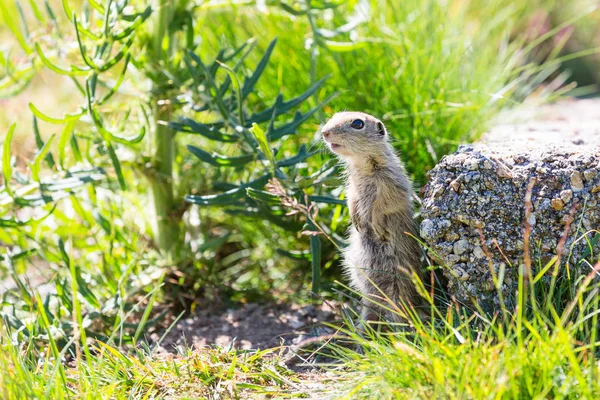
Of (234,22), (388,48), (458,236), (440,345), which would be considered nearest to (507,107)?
(388,48)

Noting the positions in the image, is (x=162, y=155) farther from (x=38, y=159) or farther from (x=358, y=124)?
(x=358, y=124)

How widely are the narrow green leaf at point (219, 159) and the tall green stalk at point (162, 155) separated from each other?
39 centimetres

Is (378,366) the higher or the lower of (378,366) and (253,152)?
the lower

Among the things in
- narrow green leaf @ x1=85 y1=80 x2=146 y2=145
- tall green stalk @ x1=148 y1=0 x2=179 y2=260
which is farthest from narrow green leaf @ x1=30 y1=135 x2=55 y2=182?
tall green stalk @ x1=148 y1=0 x2=179 y2=260

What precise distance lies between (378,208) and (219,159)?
32.7 inches

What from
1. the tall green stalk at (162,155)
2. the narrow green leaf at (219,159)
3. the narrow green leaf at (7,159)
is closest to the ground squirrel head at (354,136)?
the narrow green leaf at (219,159)

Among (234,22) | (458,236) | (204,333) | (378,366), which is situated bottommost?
(204,333)

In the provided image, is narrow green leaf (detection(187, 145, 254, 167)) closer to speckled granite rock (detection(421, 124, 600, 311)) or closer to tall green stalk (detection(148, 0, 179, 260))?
tall green stalk (detection(148, 0, 179, 260))

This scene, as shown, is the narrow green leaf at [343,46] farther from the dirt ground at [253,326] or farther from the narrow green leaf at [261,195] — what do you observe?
the dirt ground at [253,326]

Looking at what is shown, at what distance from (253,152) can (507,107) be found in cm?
218

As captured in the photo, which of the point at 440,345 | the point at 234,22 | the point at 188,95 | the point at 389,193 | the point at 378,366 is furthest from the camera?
the point at 234,22

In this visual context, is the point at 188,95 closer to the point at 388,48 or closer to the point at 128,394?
the point at 388,48

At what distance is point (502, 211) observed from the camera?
2613 mm

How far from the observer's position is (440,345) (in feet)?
6.96
